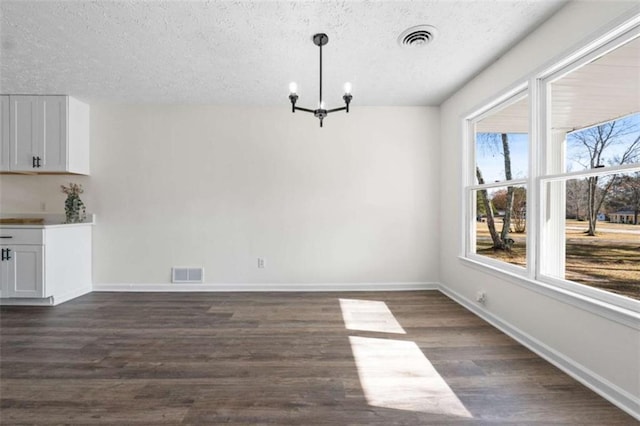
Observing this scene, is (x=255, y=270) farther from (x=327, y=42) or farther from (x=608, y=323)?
(x=608, y=323)

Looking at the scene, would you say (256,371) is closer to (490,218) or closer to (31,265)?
(490,218)

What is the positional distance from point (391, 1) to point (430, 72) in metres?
1.22

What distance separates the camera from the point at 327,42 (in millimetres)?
2432

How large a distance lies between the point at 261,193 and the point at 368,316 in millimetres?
2111

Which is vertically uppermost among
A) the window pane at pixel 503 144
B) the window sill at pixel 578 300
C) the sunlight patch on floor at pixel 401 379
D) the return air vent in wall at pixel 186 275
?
the window pane at pixel 503 144

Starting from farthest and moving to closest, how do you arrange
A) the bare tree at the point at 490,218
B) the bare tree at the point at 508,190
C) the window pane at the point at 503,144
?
the bare tree at the point at 490,218 → the bare tree at the point at 508,190 → the window pane at the point at 503,144

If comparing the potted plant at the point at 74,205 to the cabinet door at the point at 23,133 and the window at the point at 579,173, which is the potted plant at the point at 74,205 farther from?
the window at the point at 579,173

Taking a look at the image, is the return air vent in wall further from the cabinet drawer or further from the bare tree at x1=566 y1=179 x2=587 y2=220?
the bare tree at x1=566 y1=179 x2=587 y2=220

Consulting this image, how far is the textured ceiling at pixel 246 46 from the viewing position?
82.0 inches

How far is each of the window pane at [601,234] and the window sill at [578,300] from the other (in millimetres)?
152

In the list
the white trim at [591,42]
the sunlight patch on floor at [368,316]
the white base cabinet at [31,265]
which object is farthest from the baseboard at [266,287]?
the white trim at [591,42]

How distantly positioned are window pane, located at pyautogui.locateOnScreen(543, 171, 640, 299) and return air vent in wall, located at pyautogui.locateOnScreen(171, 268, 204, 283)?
3.82 metres

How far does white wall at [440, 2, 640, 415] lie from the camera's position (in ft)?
5.42

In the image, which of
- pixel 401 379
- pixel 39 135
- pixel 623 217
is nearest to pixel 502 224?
pixel 623 217
